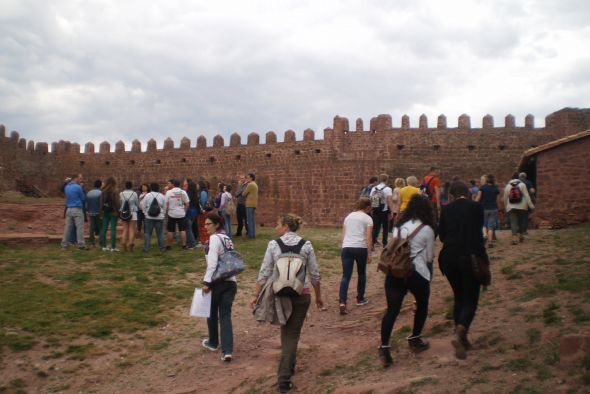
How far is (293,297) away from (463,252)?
5.60 feet

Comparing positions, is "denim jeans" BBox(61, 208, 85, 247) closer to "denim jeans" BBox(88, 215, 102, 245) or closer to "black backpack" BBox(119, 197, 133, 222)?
"denim jeans" BBox(88, 215, 102, 245)

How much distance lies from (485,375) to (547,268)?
4000 mm

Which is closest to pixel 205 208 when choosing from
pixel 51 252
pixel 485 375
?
pixel 51 252

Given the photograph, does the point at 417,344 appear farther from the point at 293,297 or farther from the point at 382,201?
the point at 382,201

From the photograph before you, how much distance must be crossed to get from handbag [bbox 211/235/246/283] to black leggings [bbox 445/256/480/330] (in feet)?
7.74

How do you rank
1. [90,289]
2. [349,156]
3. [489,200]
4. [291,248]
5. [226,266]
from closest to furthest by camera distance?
[291,248], [226,266], [90,289], [489,200], [349,156]

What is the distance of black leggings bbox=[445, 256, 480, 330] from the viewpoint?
5.81m

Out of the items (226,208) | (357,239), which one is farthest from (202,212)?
(357,239)

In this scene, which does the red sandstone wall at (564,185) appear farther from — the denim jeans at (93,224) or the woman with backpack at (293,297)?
the woman with backpack at (293,297)

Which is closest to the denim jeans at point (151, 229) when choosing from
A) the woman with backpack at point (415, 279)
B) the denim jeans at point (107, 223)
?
the denim jeans at point (107, 223)

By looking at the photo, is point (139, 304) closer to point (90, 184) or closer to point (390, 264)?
point (390, 264)

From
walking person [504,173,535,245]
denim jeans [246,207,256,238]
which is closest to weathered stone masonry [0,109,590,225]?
denim jeans [246,207,256,238]

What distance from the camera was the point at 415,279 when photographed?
5.93 meters

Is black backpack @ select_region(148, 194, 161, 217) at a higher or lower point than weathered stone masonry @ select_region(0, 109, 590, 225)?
lower
